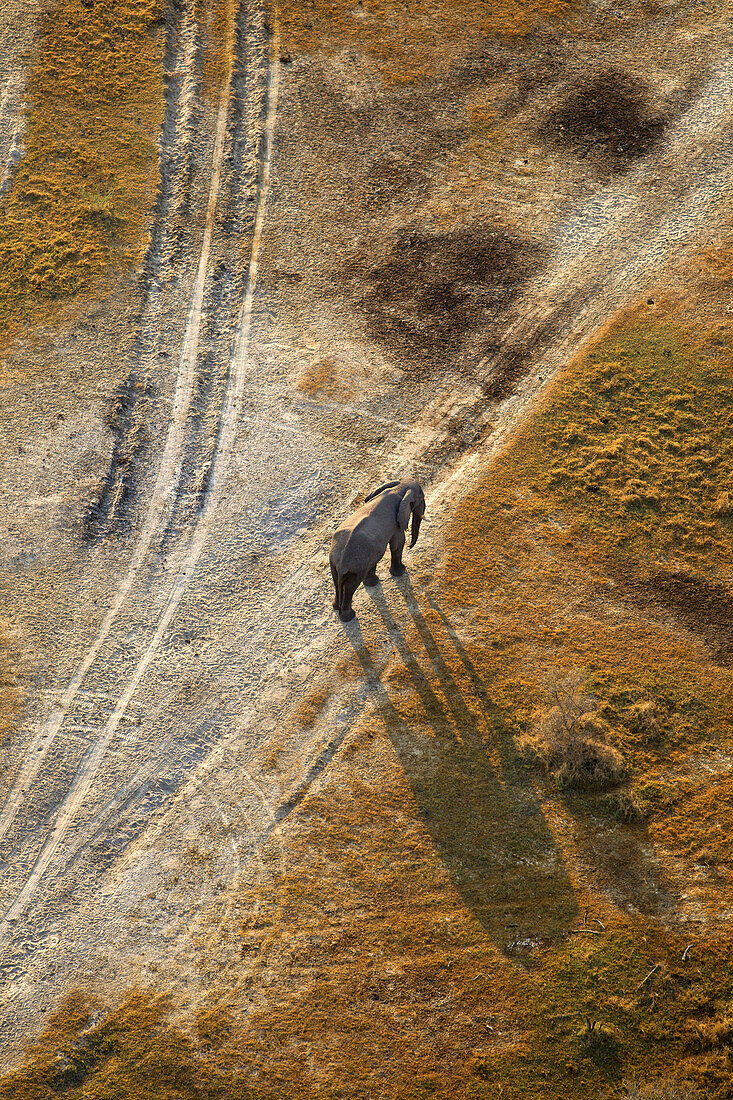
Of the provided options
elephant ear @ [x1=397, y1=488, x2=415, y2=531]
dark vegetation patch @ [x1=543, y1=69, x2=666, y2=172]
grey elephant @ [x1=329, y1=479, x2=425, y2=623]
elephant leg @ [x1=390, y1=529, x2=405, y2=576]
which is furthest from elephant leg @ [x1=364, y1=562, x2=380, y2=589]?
dark vegetation patch @ [x1=543, y1=69, x2=666, y2=172]

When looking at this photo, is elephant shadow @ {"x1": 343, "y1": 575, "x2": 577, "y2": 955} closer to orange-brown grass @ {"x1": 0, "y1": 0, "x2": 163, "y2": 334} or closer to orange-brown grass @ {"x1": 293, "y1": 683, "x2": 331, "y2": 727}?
orange-brown grass @ {"x1": 293, "y1": 683, "x2": 331, "y2": 727}

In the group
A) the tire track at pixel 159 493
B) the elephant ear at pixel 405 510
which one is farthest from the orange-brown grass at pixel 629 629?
the tire track at pixel 159 493

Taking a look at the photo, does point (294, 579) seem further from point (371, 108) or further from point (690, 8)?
point (690, 8)

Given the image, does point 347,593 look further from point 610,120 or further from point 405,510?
point 610,120

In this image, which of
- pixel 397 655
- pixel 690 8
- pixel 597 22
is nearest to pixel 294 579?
pixel 397 655

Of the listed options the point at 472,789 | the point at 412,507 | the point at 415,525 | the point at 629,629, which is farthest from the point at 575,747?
the point at 412,507
